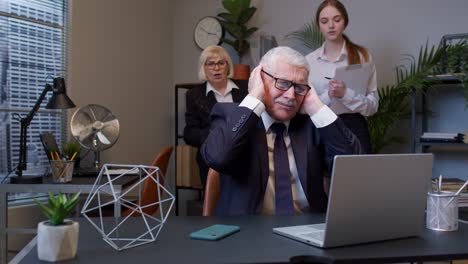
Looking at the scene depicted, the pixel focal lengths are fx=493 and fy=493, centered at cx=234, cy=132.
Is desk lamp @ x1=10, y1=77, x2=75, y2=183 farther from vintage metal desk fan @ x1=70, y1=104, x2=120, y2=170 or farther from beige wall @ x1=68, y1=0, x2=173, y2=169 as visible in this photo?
beige wall @ x1=68, y1=0, x2=173, y2=169

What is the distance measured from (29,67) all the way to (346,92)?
2081mm

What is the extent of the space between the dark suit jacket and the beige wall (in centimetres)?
92

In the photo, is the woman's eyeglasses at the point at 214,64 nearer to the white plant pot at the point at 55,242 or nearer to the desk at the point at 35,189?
the desk at the point at 35,189

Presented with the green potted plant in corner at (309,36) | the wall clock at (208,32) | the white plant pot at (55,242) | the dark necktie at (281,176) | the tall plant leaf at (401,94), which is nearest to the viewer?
the white plant pot at (55,242)

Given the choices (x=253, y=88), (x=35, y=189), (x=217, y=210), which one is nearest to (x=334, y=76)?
(x=253, y=88)

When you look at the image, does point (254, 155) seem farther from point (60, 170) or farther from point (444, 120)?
point (444, 120)

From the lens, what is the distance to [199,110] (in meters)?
3.25

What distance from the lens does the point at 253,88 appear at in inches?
67.4

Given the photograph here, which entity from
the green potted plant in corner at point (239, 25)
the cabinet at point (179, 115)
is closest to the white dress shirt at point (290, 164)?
the green potted plant in corner at point (239, 25)

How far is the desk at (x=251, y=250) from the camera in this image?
102cm

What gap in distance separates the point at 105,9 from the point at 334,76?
2.08 m

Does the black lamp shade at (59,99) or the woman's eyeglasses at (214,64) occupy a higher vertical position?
the woman's eyeglasses at (214,64)

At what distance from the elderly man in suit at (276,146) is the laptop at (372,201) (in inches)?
15.2

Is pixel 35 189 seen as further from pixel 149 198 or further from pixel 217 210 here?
pixel 217 210
